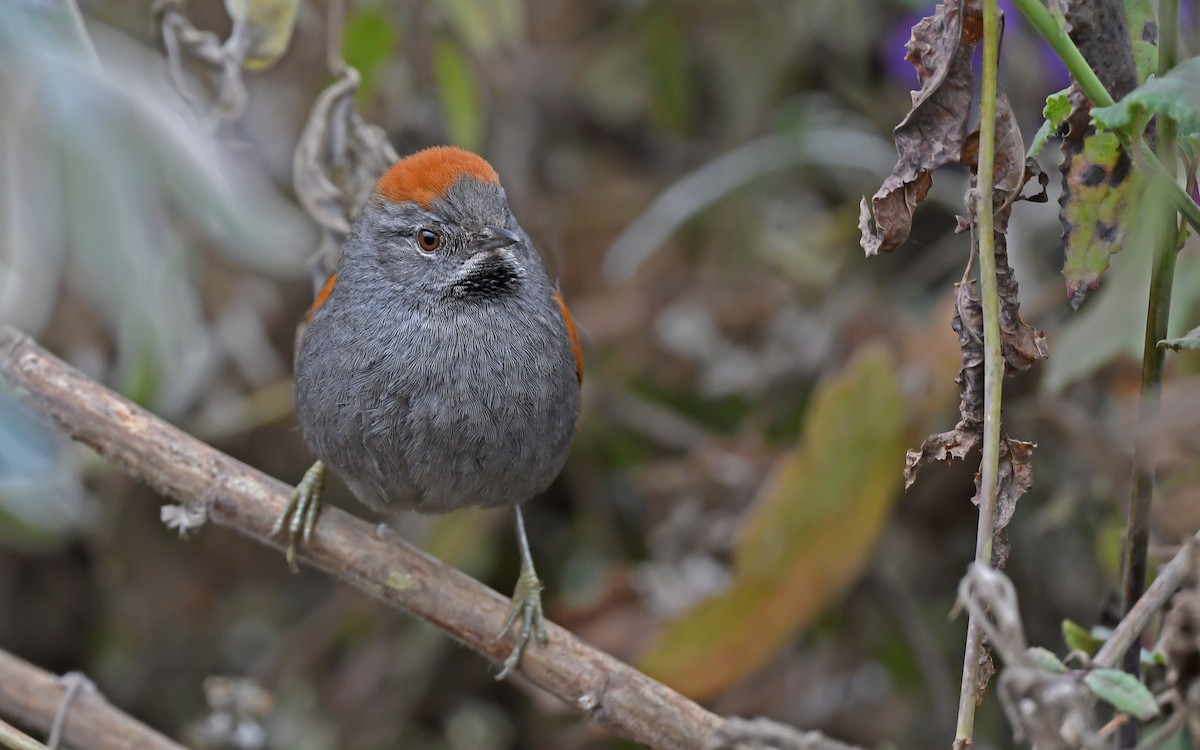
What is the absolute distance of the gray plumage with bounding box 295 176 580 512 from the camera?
10.4 ft

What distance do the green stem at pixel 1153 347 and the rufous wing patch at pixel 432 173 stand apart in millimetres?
1824

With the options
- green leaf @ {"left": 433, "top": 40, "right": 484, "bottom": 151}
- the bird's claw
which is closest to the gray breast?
the bird's claw

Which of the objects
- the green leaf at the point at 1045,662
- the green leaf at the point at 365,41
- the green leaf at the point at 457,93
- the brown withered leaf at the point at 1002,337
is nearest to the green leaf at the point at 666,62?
the green leaf at the point at 457,93

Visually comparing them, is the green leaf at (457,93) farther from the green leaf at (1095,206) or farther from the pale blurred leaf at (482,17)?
the green leaf at (1095,206)

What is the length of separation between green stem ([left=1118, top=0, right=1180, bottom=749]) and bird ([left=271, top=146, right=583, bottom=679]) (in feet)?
4.36

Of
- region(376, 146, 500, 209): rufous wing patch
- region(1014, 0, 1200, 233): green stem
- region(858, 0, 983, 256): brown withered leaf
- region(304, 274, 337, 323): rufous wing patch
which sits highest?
region(376, 146, 500, 209): rufous wing patch

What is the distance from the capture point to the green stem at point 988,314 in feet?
6.77

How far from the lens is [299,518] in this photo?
317cm

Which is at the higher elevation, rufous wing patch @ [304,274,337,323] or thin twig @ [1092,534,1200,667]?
rufous wing patch @ [304,274,337,323]

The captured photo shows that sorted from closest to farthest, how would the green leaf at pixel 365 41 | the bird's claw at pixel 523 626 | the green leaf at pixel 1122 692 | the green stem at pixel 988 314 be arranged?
the green leaf at pixel 1122 692
the green stem at pixel 988 314
the bird's claw at pixel 523 626
the green leaf at pixel 365 41

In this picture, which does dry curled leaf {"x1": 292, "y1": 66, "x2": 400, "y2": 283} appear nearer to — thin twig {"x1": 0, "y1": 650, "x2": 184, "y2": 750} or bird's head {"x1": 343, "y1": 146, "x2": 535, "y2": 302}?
bird's head {"x1": 343, "y1": 146, "x2": 535, "y2": 302}

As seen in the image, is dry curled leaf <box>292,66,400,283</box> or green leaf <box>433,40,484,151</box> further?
green leaf <box>433,40,484,151</box>

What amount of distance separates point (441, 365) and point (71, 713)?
4.20 ft

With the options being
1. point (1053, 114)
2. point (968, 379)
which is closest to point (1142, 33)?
point (1053, 114)
